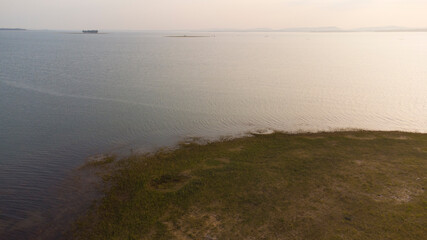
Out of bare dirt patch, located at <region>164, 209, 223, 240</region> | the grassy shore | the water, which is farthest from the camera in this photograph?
the water

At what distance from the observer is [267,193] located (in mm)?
18750

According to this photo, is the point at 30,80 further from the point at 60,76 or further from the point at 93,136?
the point at 93,136

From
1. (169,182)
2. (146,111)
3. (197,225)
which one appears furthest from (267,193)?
(146,111)

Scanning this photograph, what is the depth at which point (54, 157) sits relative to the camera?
25.5 m

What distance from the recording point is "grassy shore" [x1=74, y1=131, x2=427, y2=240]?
608 inches

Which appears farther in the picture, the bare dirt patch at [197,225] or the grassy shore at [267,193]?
the grassy shore at [267,193]

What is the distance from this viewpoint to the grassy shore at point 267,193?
15438 mm

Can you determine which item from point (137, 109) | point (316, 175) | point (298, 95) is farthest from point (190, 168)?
point (298, 95)

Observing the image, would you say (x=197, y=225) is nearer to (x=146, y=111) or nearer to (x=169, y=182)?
(x=169, y=182)

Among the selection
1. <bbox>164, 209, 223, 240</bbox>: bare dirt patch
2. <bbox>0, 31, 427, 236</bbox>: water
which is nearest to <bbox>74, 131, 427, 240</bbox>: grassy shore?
<bbox>164, 209, 223, 240</bbox>: bare dirt patch

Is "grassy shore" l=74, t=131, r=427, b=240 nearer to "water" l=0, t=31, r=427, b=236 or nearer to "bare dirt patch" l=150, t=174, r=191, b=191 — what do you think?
"bare dirt patch" l=150, t=174, r=191, b=191

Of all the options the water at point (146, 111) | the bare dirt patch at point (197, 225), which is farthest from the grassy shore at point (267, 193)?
the water at point (146, 111)

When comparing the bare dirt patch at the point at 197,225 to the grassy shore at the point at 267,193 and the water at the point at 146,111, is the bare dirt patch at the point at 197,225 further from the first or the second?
the water at the point at 146,111

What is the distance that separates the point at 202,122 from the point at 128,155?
464 inches
